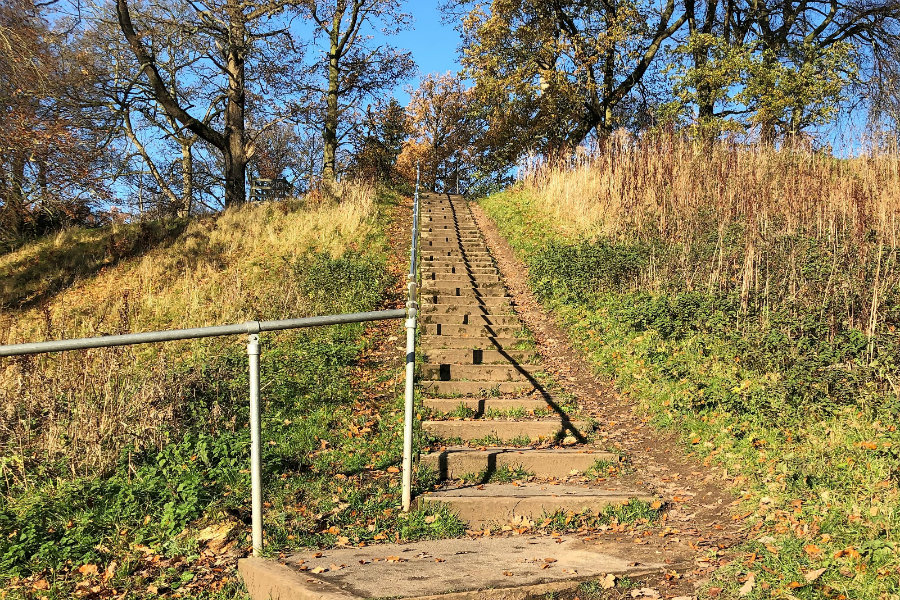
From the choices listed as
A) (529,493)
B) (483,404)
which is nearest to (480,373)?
(483,404)

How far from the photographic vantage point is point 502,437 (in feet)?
19.8

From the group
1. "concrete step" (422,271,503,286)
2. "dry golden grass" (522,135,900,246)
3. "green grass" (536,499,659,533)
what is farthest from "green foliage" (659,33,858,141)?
"green grass" (536,499,659,533)

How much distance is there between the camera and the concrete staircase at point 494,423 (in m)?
4.76

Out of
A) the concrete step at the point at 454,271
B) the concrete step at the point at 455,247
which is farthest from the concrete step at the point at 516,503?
the concrete step at the point at 455,247

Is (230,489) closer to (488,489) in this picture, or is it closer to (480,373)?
(488,489)

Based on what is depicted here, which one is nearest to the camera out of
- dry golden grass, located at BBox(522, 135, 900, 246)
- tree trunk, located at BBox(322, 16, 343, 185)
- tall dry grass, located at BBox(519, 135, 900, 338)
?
tall dry grass, located at BBox(519, 135, 900, 338)

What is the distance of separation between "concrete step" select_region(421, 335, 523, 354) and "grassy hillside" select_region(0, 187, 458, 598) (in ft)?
1.67

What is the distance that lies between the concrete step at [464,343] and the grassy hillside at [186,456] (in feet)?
1.67

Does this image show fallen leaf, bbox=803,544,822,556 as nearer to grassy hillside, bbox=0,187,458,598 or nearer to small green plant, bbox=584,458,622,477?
small green plant, bbox=584,458,622,477

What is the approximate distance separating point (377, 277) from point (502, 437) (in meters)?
6.10

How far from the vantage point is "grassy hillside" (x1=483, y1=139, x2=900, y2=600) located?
3801 millimetres

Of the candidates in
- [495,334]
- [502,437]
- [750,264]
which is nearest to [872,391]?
[750,264]

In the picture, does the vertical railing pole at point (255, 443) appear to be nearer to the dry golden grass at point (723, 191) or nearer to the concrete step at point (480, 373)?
the concrete step at point (480, 373)

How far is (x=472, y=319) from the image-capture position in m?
9.01
